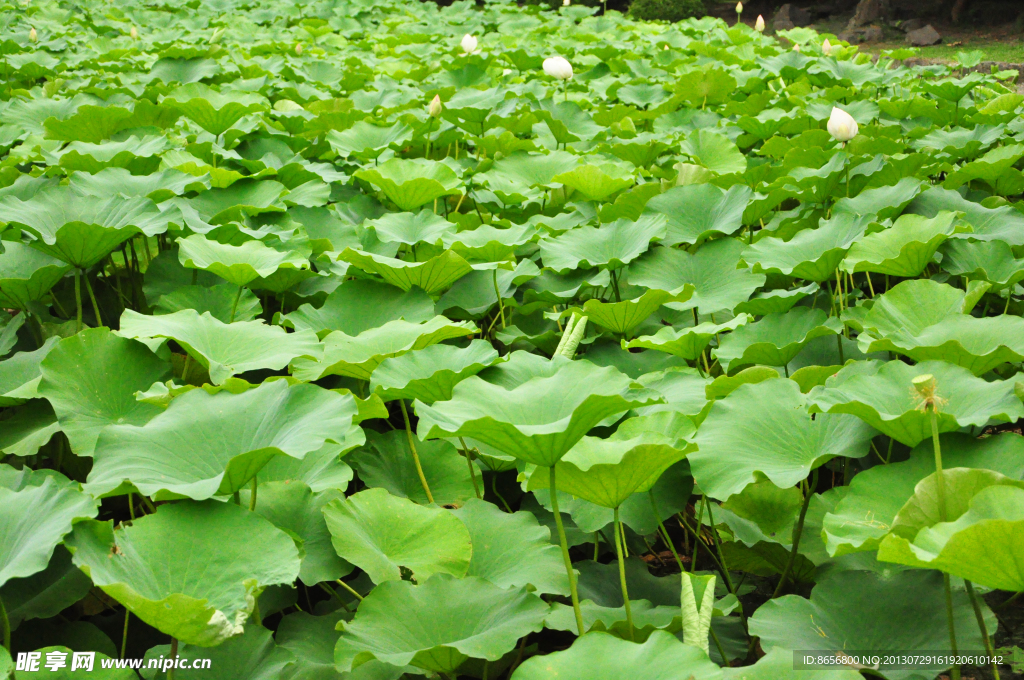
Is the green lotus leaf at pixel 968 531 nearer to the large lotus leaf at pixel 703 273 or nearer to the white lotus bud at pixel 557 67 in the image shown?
the large lotus leaf at pixel 703 273

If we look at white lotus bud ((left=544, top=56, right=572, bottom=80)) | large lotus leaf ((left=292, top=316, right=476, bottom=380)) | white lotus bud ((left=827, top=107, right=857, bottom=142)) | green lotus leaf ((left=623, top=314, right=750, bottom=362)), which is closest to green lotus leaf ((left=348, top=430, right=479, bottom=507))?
large lotus leaf ((left=292, top=316, right=476, bottom=380))

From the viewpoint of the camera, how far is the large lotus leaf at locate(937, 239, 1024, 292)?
1.54 m

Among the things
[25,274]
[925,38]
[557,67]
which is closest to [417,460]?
[25,274]

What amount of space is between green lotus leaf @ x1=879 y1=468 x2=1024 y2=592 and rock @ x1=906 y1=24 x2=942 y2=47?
1222 centimetres

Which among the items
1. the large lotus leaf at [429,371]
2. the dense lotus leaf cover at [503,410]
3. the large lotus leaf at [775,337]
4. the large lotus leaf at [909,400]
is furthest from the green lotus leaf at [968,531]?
the large lotus leaf at [429,371]

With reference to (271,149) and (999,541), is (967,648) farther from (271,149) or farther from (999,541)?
(271,149)

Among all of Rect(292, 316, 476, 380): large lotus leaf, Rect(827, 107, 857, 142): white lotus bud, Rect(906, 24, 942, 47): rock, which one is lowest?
Rect(906, 24, 942, 47): rock

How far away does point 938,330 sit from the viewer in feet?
4.08

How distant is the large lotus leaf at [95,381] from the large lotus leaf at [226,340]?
0.05 metres

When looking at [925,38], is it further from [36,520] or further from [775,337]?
[36,520]

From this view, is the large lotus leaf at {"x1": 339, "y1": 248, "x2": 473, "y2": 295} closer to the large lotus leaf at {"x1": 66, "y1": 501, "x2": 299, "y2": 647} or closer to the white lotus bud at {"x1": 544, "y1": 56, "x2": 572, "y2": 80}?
the large lotus leaf at {"x1": 66, "y1": 501, "x2": 299, "y2": 647}

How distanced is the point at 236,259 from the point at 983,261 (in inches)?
60.2

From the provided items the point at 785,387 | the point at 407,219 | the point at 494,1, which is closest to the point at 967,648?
the point at 785,387

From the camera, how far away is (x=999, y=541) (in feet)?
2.36
